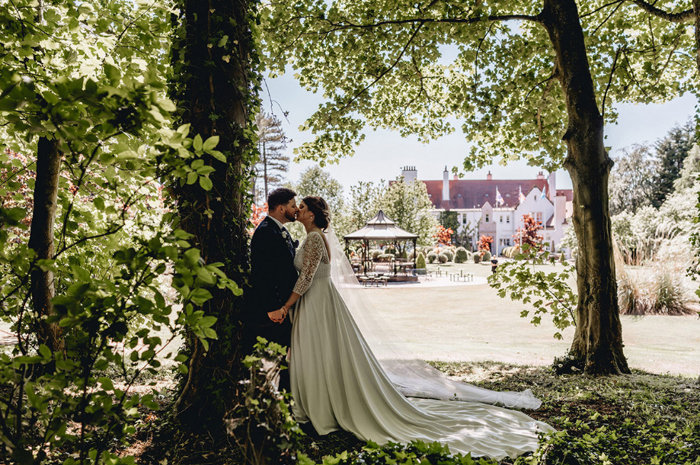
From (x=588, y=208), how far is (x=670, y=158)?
1729 inches

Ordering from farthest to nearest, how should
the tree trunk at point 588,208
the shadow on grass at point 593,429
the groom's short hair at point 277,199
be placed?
the tree trunk at point 588,208 < the groom's short hair at point 277,199 < the shadow on grass at point 593,429

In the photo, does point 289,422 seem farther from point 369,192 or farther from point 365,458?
point 369,192

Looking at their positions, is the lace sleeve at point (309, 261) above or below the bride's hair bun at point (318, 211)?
below

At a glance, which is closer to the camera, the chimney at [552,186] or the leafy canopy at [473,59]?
the leafy canopy at [473,59]

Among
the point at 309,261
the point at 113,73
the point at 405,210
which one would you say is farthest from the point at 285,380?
the point at 405,210

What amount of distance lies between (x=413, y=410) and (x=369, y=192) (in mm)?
32355

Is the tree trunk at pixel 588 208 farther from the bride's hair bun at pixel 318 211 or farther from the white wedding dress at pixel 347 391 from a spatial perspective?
the bride's hair bun at pixel 318 211

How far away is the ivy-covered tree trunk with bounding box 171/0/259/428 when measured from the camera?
367cm

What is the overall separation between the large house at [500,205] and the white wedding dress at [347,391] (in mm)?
54511

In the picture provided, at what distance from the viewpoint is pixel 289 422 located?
1748 millimetres

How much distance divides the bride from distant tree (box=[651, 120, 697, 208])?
45.0 meters

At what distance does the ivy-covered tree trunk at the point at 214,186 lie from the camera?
12.0 feet

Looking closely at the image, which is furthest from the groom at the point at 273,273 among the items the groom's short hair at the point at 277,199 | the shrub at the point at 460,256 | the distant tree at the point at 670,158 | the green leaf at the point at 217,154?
the distant tree at the point at 670,158

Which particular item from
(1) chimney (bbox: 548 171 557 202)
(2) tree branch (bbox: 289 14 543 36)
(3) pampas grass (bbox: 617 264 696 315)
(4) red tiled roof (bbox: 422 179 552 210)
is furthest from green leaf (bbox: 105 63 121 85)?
(1) chimney (bbox: 548 171 557 202)
